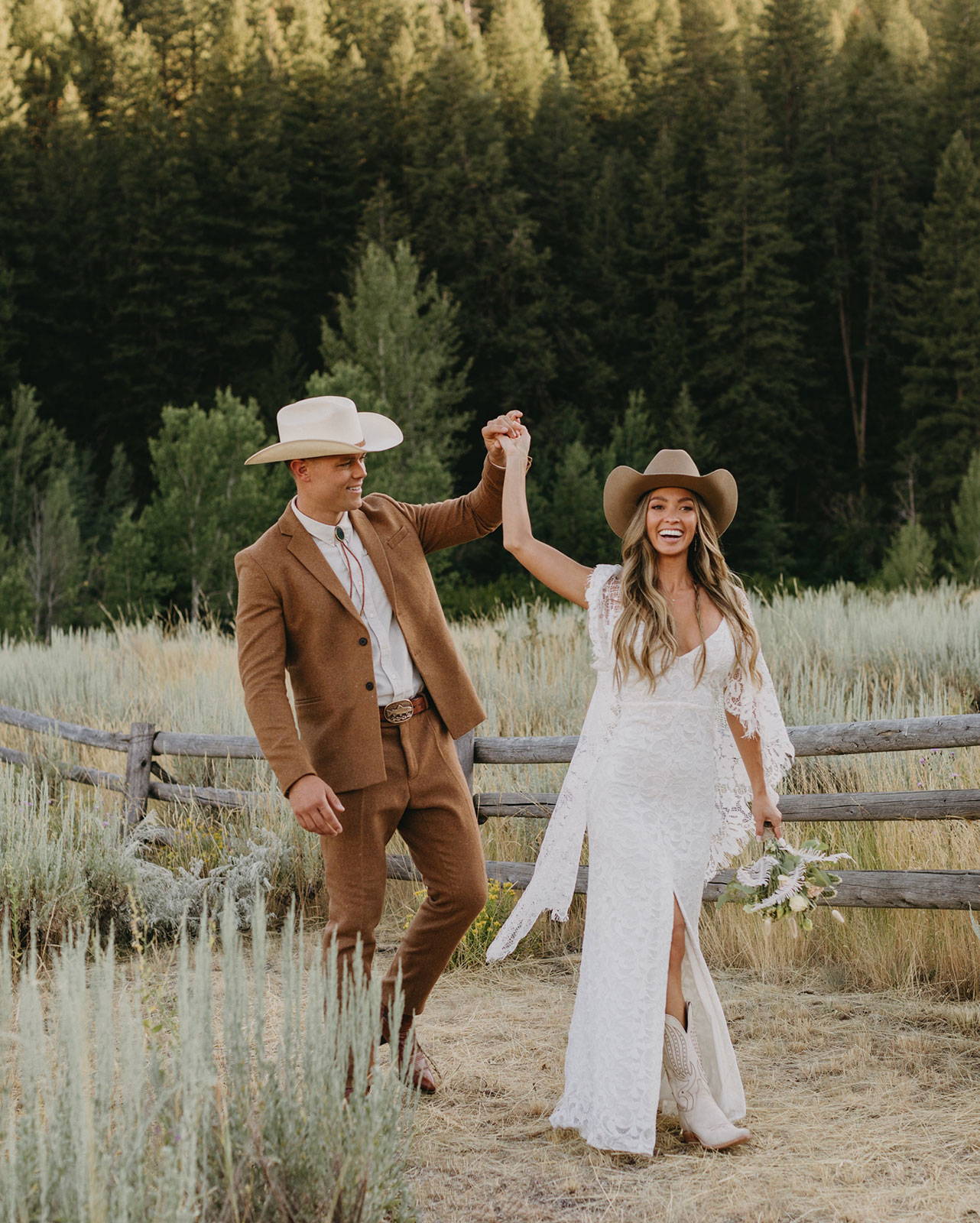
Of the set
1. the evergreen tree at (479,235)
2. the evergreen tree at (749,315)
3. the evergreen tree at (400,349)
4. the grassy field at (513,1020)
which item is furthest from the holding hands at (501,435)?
the evergreen tree at (479,235)

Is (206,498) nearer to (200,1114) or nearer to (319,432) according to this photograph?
(319,432)

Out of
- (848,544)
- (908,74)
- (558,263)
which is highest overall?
(908,74)

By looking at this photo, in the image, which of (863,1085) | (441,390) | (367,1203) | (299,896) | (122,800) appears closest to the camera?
(367,1203)

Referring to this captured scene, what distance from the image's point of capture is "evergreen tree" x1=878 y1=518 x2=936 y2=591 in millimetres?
23703

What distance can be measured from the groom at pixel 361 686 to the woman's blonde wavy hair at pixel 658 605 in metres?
0.48

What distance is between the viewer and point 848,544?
37.0 meters

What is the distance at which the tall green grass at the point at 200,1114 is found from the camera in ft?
7.39

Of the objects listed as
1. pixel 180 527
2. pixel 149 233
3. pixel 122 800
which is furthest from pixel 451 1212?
pixel 149 233

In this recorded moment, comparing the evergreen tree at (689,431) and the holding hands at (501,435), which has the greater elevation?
the evergreen tree at (689,431)

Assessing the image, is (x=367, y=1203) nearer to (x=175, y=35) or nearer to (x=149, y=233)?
(x=149, y=233)

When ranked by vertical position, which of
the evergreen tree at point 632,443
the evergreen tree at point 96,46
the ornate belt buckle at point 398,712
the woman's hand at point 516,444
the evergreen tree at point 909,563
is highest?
the evergreen tree at point 96,46

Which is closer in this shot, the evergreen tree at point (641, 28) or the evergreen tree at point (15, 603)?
the evergreen tree at point (15, 603)

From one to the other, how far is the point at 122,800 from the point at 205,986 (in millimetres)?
A: 5235

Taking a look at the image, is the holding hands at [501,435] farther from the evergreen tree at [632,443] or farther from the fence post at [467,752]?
the evergreen tree at [632,443]
